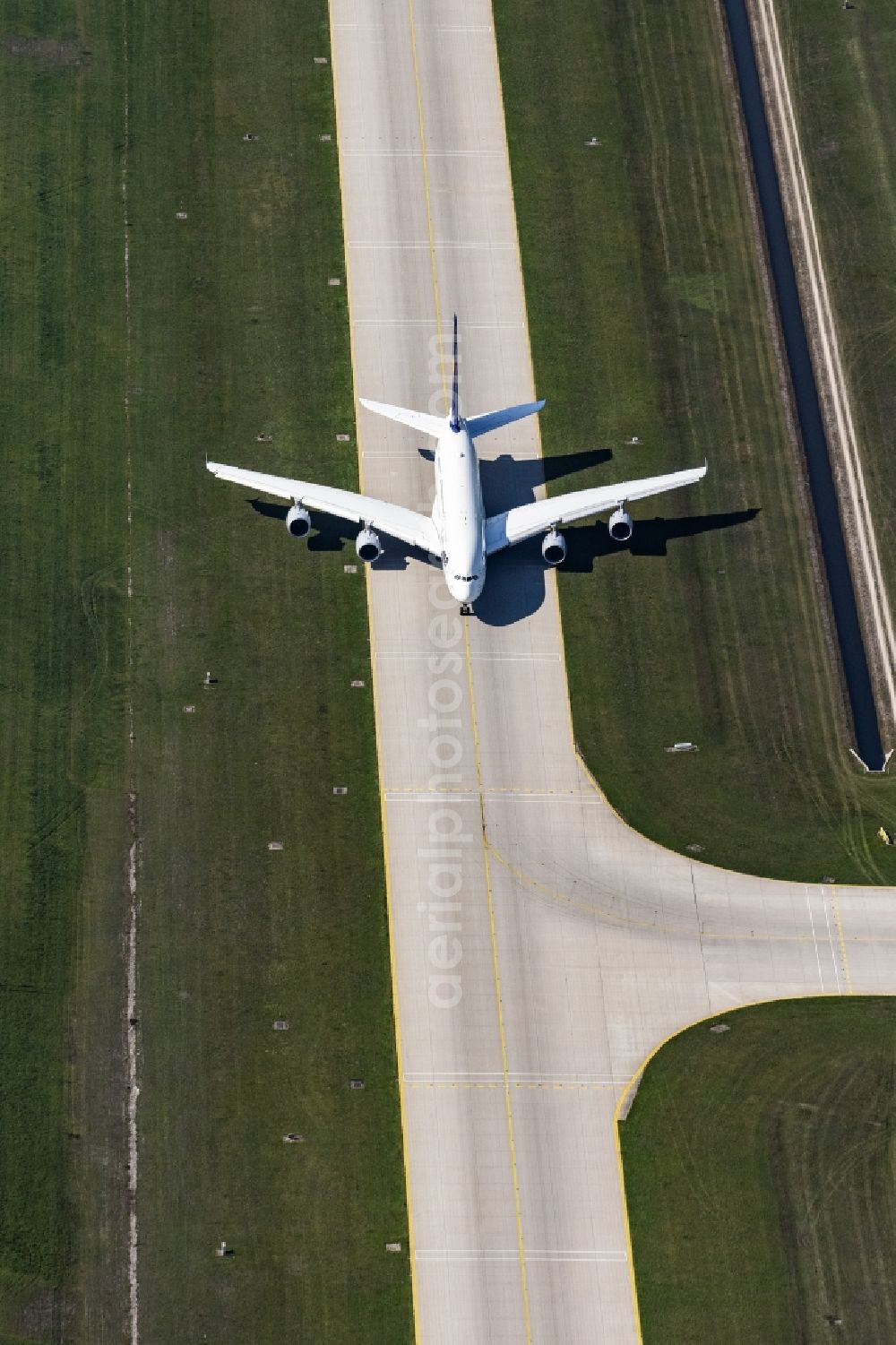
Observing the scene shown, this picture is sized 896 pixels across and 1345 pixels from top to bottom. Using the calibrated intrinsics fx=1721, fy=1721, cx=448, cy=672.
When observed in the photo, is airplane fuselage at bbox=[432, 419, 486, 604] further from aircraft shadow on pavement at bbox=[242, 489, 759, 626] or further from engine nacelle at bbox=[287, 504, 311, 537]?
engine nacelle at bbox=[287, 504, 311, 537]

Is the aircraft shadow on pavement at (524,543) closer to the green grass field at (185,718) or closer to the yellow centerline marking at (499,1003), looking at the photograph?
the green grass field at (185,718)

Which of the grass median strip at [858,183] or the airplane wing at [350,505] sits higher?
the grass median strip at [858,183]

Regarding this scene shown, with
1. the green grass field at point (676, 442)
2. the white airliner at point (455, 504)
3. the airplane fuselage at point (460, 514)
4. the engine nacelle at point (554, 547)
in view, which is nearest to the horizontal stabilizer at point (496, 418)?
the white airliner at point (455, 504)

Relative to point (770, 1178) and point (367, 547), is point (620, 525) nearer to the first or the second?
point (367, 547)

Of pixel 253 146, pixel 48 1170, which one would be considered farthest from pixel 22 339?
pixel 48 1170

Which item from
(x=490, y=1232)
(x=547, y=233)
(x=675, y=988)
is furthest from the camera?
(x=547, y=233)

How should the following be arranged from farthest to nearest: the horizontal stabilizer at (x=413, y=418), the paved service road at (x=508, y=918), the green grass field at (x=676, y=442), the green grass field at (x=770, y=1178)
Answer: the horizontal stabilizer at (x=413, y=418), the green grass field at (x=676, y=442), the paved service road at (x=508, y=918), the green grass field at (x=770, y=1178)

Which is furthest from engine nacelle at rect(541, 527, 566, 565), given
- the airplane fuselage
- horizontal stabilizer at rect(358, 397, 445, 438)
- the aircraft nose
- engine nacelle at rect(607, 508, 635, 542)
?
horizontal stabilizer at rect(358, 397, 445, 438)

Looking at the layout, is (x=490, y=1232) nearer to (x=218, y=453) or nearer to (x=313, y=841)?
(x=313, y=841)
